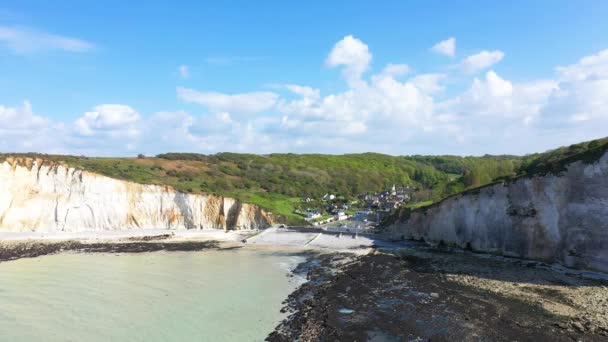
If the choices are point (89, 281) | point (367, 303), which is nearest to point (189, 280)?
point (89, 281)

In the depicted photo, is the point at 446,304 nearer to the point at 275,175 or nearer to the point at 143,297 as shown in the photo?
the point at 143,297

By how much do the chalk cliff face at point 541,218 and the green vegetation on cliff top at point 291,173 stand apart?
143 centimetres

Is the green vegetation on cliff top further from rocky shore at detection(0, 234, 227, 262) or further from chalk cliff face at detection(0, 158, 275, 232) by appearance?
rocky shore at detection(0, 234, 227, 262)

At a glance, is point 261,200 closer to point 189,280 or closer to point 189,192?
point 189,192

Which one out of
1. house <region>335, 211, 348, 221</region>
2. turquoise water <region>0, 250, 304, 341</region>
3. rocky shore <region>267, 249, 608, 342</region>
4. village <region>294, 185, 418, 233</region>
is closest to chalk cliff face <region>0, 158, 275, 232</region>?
village <region>294, 185, 418, 233</region>

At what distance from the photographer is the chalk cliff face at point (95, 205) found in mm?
42062

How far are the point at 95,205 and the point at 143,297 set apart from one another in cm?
2696

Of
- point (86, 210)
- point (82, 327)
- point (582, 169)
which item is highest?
point (582, 169)

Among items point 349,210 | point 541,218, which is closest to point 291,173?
point 349,210

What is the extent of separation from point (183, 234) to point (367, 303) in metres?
29.7

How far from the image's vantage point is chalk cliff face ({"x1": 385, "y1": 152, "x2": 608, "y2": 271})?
23781mm

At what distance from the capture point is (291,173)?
74562 millimetres

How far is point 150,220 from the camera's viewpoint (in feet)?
151

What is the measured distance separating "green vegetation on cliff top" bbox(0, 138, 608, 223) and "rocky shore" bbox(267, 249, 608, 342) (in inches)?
365
